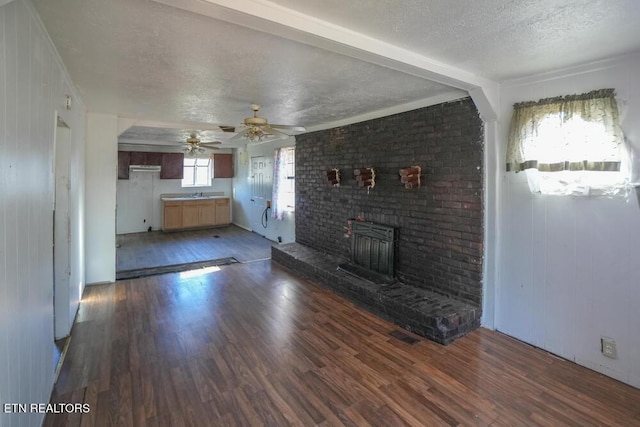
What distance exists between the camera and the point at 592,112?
2402 mm

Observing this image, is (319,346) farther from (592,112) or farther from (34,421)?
(592,112)

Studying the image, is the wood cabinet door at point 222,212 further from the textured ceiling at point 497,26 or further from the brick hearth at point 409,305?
the textured ceiling at point 497,26

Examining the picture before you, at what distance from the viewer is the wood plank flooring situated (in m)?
2.02

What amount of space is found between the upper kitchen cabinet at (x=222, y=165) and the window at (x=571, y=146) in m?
7.93

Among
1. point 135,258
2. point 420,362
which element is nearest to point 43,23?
point 420,362

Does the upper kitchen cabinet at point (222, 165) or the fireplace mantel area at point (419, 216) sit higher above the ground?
the upper kitchen cabinet at point (222, 165)

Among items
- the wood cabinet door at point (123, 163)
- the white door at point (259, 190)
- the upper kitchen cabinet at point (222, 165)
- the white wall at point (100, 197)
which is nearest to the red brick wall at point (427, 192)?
the white door at point (259, 190)

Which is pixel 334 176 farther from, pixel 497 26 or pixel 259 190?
pixel 259 190

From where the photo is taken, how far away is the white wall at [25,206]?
1264mm

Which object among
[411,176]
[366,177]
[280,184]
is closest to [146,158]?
[280,184]

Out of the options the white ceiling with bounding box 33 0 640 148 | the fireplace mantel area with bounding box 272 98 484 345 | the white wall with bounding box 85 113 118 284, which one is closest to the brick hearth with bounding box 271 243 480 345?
the fireplace mantel area with bounding box 272 98 484 345

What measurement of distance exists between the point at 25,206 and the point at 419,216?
3276 mm

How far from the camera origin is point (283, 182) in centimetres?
666

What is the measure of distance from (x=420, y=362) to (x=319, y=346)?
2.77 ft
